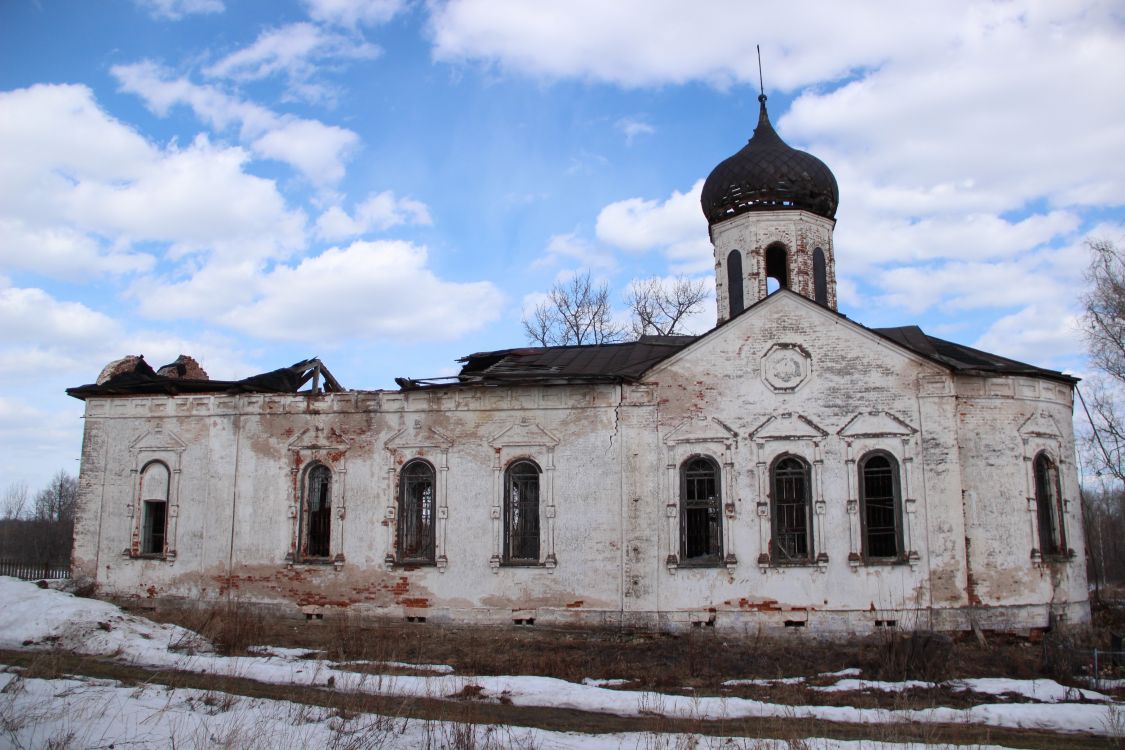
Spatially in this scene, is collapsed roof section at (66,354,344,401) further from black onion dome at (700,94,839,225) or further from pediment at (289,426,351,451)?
black onion dome at (700,94,839,225)

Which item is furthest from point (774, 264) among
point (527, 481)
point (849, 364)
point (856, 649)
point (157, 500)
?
point (157, 500)

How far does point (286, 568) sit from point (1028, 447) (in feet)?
46.1

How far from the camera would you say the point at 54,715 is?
8711mm

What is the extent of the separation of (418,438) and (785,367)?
7.16m

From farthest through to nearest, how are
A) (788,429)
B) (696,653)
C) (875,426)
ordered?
(788,429), (875,426), (696,653)

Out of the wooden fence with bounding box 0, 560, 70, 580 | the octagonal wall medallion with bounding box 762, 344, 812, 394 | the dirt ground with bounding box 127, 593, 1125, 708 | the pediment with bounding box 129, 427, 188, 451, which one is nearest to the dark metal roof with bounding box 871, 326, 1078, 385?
the octagonal wall medallion with bounding box 762, 344, 812, 394

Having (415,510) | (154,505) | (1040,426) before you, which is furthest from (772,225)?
(154,505)

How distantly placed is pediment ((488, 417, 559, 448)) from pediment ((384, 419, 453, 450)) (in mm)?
984

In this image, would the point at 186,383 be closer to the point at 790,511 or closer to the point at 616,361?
the point at 616,361

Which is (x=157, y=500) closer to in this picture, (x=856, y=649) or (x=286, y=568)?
(x=286, y=568)

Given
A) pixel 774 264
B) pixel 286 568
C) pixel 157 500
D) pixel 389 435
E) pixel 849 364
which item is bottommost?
pixel 286 568

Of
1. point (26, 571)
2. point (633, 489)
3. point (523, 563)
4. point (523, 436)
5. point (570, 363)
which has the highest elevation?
point (570, 363)

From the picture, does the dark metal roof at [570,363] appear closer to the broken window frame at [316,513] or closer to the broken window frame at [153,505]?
the broken window frame at [316,513]

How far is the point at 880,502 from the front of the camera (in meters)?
15.8
